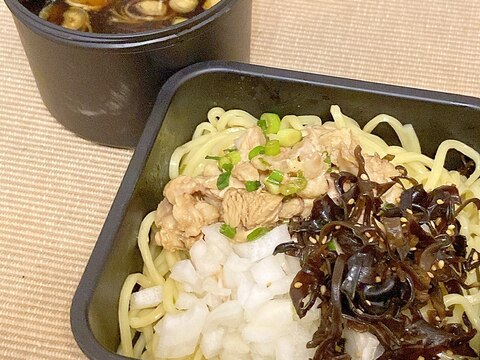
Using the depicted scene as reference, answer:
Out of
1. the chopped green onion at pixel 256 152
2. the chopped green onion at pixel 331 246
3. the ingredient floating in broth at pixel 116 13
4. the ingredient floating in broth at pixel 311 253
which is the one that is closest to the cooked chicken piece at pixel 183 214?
the ingredient floating in broth at pixel 311 253

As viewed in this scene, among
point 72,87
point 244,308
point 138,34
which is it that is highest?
point 138,34

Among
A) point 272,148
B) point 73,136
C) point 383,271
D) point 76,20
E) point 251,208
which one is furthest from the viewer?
point 73,136

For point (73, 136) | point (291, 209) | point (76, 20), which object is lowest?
point (73, 136)

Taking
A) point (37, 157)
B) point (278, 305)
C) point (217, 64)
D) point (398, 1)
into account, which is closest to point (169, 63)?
point (217, 64)

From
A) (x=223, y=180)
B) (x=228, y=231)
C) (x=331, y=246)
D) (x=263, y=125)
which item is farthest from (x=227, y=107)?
(x=331, y=246)

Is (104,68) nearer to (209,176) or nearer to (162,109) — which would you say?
(162,109)

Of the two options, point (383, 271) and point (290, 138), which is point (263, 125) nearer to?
point (290, 138)
